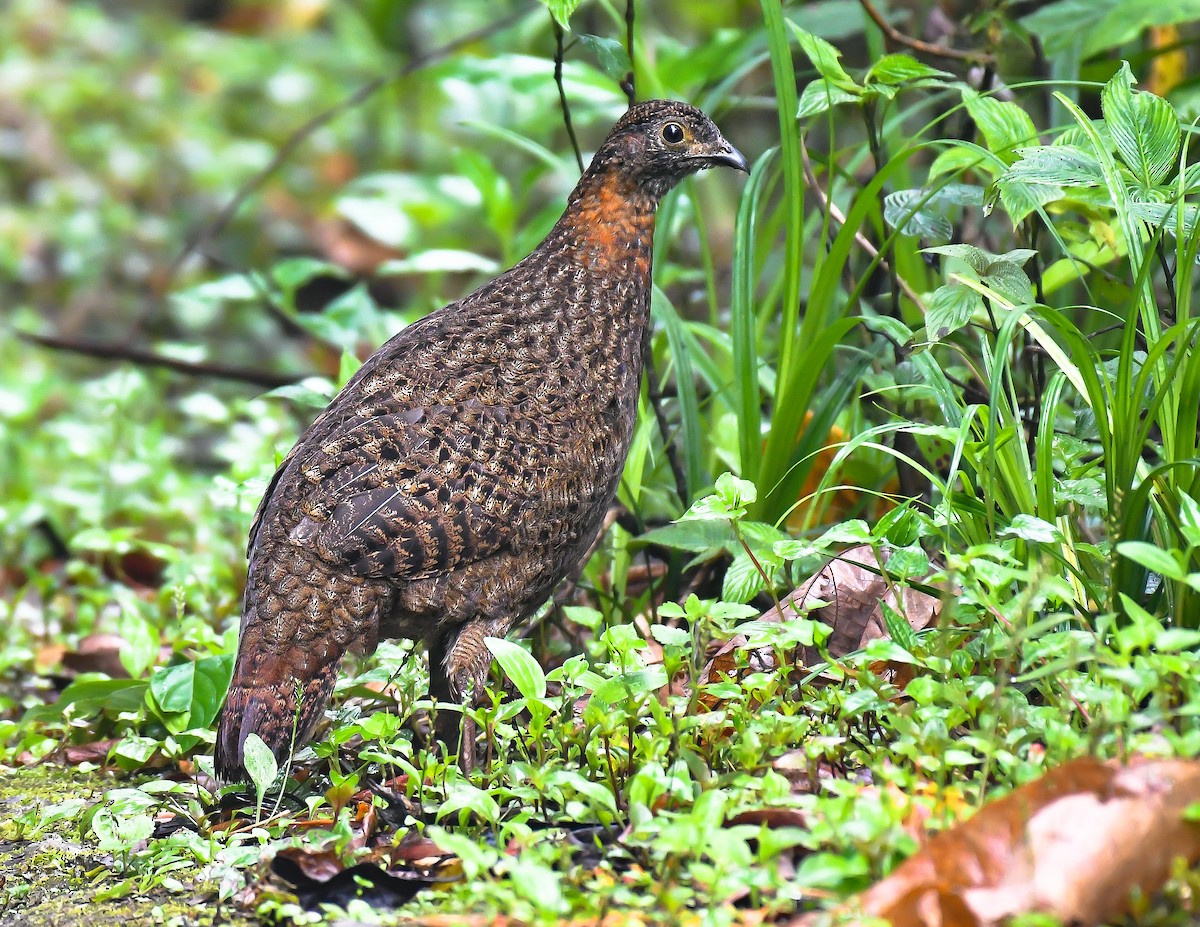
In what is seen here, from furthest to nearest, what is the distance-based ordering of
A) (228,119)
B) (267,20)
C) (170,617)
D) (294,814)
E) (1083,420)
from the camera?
(267,20) → (228,119) → (170,617) → (1083,420) → (294,814)

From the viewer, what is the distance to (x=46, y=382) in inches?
281

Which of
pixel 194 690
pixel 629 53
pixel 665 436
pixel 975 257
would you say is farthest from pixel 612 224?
pixel 194 690

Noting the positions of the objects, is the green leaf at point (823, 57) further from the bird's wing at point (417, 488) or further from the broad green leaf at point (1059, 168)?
the bird's wing at point (417, 488)

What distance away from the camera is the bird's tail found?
3.18 meters

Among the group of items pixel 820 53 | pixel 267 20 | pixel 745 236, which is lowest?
pixel 745 236

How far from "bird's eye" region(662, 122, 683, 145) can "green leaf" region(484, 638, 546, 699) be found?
5.48ft

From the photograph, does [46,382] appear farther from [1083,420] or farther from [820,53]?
[1083,420]

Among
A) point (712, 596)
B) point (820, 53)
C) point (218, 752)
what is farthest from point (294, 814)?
point (820, 53)

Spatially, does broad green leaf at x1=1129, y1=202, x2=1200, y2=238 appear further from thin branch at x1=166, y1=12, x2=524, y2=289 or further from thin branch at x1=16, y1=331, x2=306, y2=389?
thin branch at x1=16, y1=331, x2=306, y2=389

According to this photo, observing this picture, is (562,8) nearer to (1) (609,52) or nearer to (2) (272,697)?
(1) (609,52)

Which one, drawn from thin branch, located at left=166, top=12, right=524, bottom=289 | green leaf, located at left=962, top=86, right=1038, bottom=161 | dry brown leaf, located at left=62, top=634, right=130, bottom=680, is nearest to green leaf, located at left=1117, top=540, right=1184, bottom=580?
green leaf, located at left=962, top=86, right=1038, bottom=161

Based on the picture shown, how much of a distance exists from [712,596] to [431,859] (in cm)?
155

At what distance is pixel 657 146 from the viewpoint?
13.1 ft

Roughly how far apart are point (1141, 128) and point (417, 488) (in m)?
1.88
